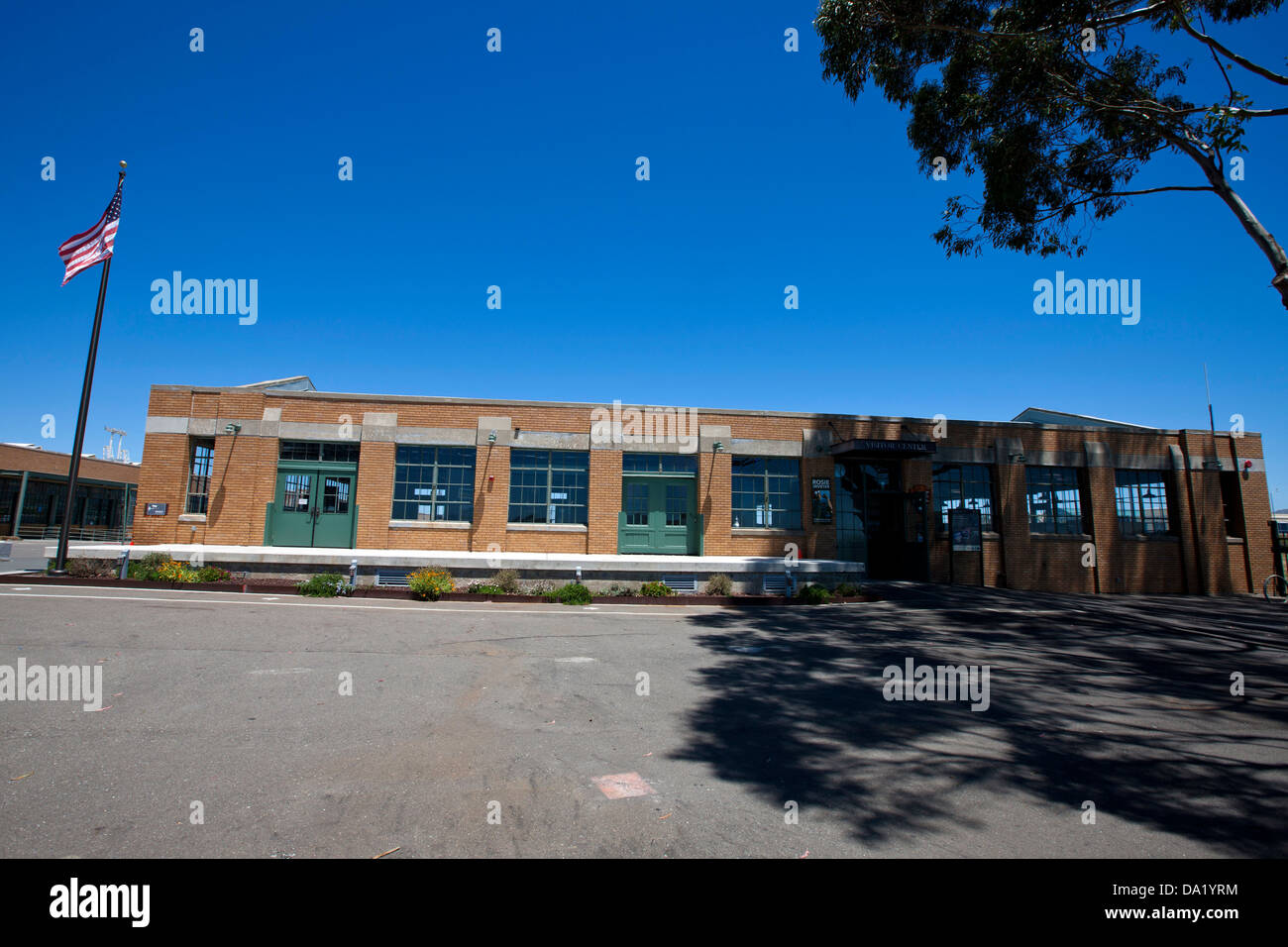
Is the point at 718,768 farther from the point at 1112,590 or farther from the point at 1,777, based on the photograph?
the point at 1112,590

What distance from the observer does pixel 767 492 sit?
18969 millimetres

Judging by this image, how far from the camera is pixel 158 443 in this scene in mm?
17656

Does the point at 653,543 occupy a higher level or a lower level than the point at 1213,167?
lower

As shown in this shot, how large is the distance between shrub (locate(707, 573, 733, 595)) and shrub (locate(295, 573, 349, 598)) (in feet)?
27.8

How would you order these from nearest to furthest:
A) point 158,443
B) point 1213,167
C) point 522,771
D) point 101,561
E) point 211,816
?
point 211,816, point 522,771, point 1213,167, point 101,561, point 158,443

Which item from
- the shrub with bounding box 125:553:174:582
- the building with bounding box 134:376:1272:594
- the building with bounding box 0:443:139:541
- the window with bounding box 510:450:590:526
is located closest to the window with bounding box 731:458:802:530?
the building with bounding box 134:376:1272:594

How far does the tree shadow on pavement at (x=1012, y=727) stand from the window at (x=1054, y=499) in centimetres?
881

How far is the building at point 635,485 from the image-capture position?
58.4 ft

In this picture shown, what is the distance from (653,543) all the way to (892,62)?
12.6m

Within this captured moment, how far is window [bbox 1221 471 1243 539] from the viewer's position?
21328 mm

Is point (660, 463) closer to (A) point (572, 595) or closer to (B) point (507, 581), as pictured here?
(A) point (572, 595)

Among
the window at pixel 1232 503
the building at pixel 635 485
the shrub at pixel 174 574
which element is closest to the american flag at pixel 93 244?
the building at pixel 635 485

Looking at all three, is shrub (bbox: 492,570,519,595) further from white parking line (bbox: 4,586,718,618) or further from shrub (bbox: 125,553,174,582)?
shrub (bbox: 125,553,174,582)

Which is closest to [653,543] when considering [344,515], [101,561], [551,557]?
[551,557]
